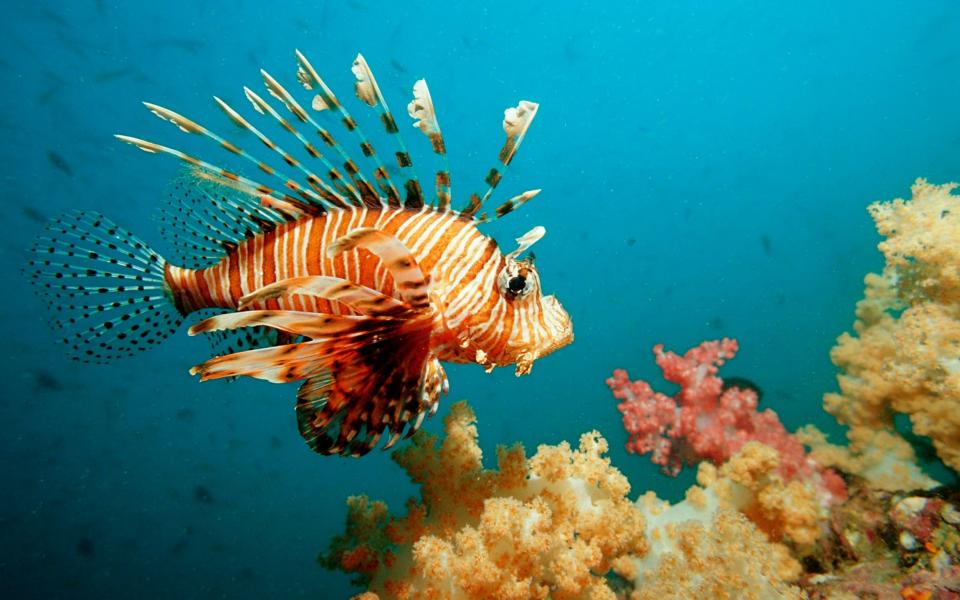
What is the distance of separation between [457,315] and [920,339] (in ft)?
11.7

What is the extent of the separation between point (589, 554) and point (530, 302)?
1560 mm

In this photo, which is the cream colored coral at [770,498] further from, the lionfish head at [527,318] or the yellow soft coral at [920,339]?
the lionfish head at [527,318]

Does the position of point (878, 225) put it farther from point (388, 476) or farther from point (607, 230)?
point (607, 230)

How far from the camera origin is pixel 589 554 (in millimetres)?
2861

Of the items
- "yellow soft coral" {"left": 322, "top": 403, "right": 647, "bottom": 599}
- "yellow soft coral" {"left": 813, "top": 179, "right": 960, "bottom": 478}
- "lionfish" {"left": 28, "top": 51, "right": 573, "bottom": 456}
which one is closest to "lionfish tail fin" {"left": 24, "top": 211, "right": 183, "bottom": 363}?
"lionfish" {"left": 28, "top": 51, "right": 573, "bottom": 456}

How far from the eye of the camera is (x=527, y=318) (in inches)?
100

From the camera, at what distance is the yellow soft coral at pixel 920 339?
354 centimetres

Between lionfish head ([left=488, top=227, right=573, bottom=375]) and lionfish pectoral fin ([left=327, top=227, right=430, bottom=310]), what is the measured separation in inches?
19.4

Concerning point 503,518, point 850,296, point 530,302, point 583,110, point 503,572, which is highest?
point 850,296

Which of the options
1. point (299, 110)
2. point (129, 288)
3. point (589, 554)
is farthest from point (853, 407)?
point (129, 288)

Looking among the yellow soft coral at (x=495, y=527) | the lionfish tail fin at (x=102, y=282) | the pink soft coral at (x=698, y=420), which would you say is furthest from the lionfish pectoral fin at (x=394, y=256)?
the pink soft coral at (x=698, y=420)

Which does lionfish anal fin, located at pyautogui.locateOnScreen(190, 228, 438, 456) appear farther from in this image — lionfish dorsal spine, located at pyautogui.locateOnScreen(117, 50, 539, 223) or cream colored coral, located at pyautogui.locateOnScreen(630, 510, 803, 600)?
cream colored coral, located at pyautogui.locateOnScreen(630, 510, 803, 600)

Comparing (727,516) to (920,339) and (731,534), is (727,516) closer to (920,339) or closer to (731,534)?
(731,534)

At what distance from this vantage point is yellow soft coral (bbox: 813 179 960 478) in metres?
3.54
